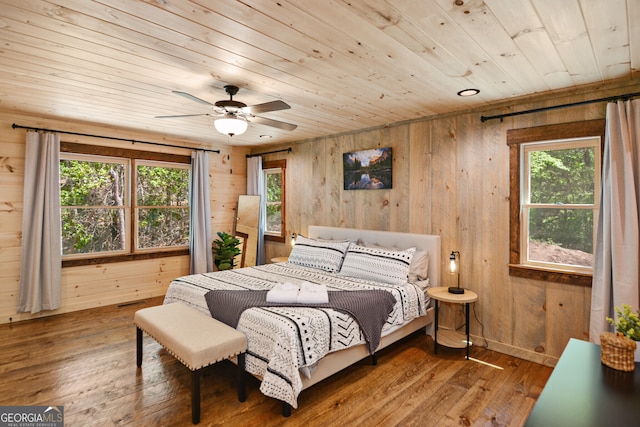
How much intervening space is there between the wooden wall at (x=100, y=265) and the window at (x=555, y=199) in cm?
441

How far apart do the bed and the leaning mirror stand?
1123 millimetres

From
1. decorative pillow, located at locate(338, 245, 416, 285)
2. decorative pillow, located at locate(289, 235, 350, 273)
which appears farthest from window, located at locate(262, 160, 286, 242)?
decorative pillow, located at locate(338, 245, 416, 285)

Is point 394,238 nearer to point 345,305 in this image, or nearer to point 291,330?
point 345,305

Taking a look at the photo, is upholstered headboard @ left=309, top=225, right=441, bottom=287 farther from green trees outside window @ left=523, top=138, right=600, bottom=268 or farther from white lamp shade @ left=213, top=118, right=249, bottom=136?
white lamp shade @ left=213, top=118, right=249, bottom=136

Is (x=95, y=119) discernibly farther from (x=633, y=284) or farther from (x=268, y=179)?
(x=633, y=284)

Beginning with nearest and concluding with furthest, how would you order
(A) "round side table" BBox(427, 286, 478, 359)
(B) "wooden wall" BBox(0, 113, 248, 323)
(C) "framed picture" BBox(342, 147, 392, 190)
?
(A) "round side table" BBox(427, 286, 478, 359), (B) "wooden wall" BBox(0, 113, 248, 323), (C) "framed picture" BBox(342, 147, 392, 190)

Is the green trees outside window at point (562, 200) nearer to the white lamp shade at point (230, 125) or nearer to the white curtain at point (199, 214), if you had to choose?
the white lamp shade at point (230, 125)

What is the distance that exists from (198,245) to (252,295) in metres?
2.81

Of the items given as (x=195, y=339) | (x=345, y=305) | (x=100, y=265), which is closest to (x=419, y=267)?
(x=345, y=305)

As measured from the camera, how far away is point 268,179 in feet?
19.9

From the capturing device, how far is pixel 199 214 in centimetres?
541

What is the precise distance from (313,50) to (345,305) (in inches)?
74.8

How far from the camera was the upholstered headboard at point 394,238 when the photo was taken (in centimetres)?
374

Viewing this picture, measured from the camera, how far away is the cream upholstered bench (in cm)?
223
